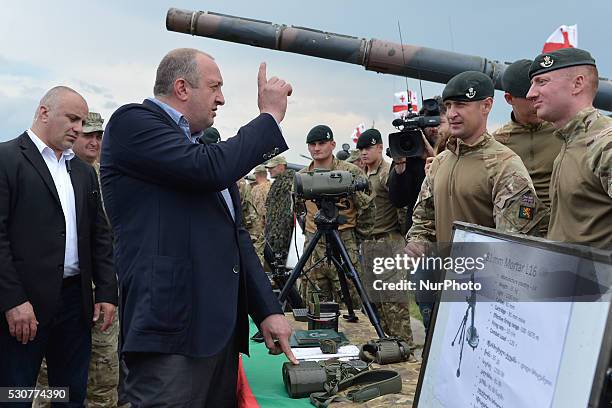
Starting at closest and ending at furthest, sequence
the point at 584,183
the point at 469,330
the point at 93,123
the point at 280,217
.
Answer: the point at 469,330
the point at 584,183
the point at 93,123
the point at 280,217

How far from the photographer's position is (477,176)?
2762 millimetres

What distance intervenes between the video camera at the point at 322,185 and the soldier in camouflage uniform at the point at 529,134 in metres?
1.04

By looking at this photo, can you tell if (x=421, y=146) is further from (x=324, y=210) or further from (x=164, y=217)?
(x=164, y=217)

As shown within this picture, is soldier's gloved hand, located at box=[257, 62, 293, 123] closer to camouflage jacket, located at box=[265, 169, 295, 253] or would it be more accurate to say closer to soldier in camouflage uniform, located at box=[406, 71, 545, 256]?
soldier in camouflage uniform, located at box=[406, 71, 545, 256]

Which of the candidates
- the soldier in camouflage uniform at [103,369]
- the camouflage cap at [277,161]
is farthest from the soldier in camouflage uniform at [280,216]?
the camouflage cap at [277,161]

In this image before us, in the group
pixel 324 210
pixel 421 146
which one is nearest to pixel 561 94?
pixel 421 146

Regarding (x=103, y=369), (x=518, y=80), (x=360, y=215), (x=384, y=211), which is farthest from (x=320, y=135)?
(x=103, y=369)

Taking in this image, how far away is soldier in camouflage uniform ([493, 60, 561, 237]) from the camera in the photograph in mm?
3053

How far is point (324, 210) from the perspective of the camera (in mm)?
3195

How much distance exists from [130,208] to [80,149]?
91.7 inches

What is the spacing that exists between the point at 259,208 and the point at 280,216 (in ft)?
13.4

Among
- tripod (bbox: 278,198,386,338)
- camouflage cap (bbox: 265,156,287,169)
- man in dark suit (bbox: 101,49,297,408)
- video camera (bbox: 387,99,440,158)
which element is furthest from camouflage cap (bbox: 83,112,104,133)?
camouflage cap (bbox: 265,156,287,169)

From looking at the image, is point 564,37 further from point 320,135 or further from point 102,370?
point 102,370

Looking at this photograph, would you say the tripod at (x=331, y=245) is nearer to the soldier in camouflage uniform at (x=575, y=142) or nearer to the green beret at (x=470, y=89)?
the green beret at (x=470, y=89)
